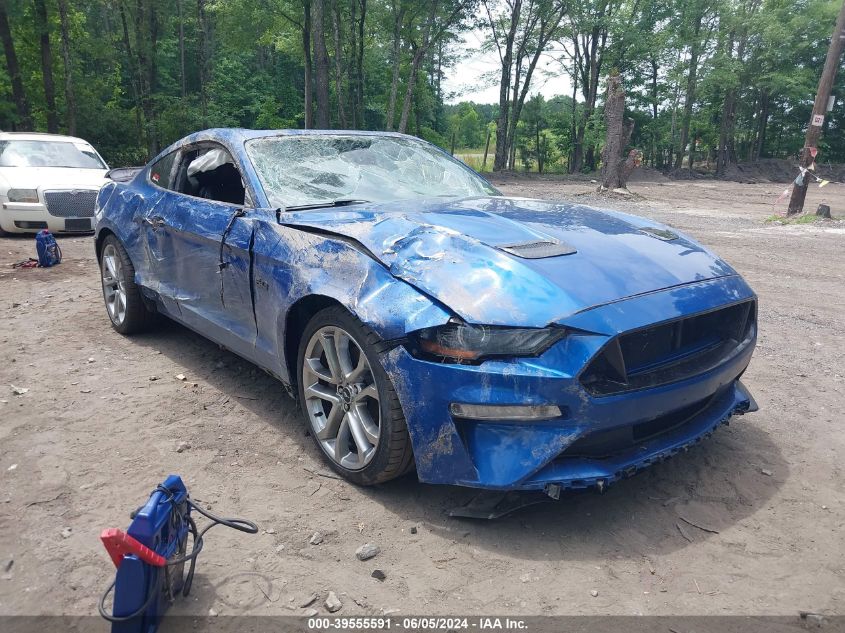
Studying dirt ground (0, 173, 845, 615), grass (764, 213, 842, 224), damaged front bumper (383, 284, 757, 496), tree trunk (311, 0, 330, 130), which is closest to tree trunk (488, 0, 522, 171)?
tree trunk (311, 0, 330, 130)

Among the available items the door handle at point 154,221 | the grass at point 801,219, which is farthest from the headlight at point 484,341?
the grass at point 801,219

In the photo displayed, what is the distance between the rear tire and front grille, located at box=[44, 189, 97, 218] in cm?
560

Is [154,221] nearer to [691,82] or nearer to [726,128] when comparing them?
[691,82]

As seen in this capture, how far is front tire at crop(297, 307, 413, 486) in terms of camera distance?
260cm

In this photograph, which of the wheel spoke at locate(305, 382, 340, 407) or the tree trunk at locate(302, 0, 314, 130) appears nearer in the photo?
the wheel spoke at locate(305, 382, 340, 407)

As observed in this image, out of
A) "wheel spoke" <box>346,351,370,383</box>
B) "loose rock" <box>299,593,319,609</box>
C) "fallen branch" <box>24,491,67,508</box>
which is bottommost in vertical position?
"fallen branch" <box>24,491,67,508</box>

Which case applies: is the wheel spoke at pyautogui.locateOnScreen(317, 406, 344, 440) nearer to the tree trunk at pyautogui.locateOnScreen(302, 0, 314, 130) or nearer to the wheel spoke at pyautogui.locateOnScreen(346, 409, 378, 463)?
the wheel spoke at pyautogui.locateOnScreen(346, 409, 378, 463)

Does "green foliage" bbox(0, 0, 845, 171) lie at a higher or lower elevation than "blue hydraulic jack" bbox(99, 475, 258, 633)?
higher

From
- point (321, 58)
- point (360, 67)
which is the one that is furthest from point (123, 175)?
point (360, 67)

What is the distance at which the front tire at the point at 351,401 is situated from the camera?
2596 millimetres

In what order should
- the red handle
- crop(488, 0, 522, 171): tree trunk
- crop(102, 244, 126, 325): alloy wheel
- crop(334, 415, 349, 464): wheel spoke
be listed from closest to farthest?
the red handle → crop(334, 415, 349, 464): wheel spoke → crop(102, 244, 126, 325): alloy wheel → crop(488, 0, 522, 171): tree trunk

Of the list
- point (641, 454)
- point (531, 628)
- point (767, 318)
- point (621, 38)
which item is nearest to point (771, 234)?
point (767, 318)

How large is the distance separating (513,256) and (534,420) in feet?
2.33

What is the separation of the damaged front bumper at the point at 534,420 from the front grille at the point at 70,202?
9.52 meters
